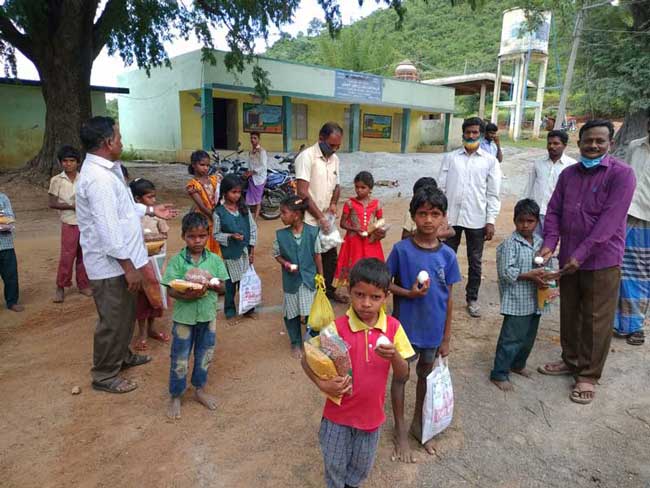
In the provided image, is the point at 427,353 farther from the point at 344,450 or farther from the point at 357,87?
the point at 357,87

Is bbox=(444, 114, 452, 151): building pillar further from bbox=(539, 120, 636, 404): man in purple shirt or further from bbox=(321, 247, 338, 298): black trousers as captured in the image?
bbox=(539, 120, 636, 404): man in purple shirt

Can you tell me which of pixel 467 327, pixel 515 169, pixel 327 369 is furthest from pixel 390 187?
pixel 327 369

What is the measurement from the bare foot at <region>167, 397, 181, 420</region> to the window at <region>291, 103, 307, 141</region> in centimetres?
1698

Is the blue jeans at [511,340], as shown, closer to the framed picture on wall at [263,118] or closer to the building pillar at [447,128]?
the framed picture on wall at [263,118]

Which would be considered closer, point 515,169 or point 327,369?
point 327,369

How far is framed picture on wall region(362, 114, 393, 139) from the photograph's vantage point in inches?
843

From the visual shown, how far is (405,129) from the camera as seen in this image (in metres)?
22.1

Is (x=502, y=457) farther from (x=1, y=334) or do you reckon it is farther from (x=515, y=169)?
(x=515, y=169)

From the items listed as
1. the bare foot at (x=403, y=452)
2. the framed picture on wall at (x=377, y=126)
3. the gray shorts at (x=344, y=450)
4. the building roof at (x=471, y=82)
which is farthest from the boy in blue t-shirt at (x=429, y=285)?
the building roof at (x=471, y=82)

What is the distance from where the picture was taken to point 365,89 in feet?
62.1

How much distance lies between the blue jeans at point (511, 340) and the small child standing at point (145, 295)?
264 cm

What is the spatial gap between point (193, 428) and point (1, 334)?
237cm

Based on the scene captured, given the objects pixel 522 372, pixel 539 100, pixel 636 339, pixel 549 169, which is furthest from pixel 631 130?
pixel 539 100

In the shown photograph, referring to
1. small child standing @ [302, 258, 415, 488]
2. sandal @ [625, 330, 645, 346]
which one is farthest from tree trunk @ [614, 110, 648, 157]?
small child standing @ [302, 258, 415, 488]
